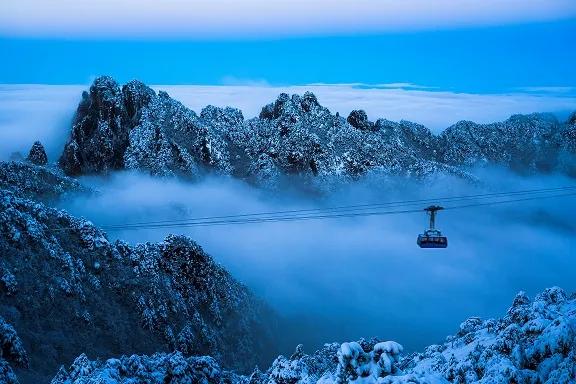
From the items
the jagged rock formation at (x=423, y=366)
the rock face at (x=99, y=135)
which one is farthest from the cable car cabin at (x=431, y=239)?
the rock face at (x=99, y=135)

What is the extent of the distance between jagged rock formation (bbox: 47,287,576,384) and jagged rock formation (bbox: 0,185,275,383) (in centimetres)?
1104

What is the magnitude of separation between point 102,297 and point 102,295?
13.1 inches

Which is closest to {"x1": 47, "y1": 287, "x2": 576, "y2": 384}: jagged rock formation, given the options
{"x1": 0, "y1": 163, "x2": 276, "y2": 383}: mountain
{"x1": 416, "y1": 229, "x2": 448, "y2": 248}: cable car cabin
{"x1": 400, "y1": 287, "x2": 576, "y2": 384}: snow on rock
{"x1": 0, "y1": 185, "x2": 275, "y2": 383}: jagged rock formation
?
{"x1": 400, "y1": 287, "x2": 576, "y2": 384}: snow on rock

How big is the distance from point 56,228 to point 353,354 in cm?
4683

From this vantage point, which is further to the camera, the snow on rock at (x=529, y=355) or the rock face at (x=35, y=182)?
the rock face at (x=35, y=182)

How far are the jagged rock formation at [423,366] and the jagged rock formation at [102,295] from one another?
11.0 metres

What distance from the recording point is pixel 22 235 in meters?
53.0

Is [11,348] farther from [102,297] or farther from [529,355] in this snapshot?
[529,355]

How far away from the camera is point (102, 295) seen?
193 feet

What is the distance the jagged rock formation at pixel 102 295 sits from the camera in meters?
47.2

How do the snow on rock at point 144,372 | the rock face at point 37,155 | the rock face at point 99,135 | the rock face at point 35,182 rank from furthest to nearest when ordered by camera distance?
the rock face at point 99,135 < the rock face at point 37,155 < the rock face at point 35,182 < the snow on rock at point 144,372

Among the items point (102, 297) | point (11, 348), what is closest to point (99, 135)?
point (102, 297)

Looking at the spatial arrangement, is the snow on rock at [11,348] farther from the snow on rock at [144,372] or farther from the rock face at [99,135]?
the rock face at [99,135]

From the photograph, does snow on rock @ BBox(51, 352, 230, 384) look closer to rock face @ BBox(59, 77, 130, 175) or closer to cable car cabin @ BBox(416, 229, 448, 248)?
cable car cabin @ BBox(416, 229, 448, 248)
